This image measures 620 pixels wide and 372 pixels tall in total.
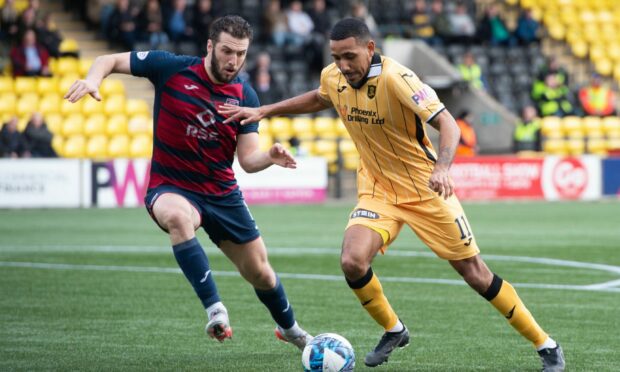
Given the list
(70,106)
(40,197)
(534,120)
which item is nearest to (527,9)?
(534,120)

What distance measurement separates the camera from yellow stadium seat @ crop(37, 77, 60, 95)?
25375 mm

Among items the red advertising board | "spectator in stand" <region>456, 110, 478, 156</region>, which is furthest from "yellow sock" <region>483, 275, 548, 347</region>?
"spectator in stand" <region>456, 110, 478, 156</region>

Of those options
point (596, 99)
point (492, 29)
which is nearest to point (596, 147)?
point (596, 99)

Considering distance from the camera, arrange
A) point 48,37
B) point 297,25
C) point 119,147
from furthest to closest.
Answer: point 297,25 < point 48,37 < point 119,147

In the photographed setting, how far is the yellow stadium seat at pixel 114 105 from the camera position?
25.9 meters

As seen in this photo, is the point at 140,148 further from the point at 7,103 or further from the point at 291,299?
the point at 291,299

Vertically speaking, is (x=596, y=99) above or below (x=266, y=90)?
below

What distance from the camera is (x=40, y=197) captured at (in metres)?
22.5

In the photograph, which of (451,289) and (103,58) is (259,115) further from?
(451,289)

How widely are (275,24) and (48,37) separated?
561 cm

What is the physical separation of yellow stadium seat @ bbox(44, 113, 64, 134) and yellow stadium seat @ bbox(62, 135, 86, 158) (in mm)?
326

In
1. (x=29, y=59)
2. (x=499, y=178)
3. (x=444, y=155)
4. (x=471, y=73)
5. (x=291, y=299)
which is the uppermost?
(x=444, y=155)

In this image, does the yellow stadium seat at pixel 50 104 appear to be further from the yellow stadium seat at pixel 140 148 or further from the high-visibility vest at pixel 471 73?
the high-visibility vest at pixel 471 73

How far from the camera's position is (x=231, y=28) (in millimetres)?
7395
